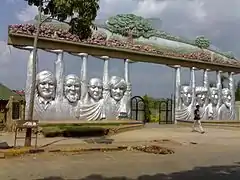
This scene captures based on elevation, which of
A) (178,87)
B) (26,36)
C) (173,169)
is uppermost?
(26,36)

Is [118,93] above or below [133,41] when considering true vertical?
below

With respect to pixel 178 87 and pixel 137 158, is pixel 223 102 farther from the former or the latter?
pixel 137 158

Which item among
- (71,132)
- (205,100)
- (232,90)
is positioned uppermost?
(232,90)

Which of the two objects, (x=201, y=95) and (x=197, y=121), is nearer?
(x=197, y=121)

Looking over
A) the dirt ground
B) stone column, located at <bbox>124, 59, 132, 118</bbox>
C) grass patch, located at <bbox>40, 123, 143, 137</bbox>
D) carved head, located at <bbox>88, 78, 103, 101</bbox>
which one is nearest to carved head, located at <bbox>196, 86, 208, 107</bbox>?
stone column, located at <bbox>124, 59, 132, 118</bbox>

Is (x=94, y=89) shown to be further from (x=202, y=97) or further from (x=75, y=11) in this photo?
(x=75, y=11)

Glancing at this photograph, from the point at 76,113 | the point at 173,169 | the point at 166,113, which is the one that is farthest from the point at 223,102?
the point at 173,169

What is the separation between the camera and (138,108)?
32.9m

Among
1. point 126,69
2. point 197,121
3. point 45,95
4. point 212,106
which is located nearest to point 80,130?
point 45,95

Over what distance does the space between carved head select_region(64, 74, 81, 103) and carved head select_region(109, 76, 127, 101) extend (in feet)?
8.56

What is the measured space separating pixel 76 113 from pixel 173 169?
47.7ft

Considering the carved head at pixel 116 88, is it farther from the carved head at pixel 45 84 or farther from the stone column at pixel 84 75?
the carved head at pixel 45 84

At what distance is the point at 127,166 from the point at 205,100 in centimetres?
2105

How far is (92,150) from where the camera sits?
617 inches
